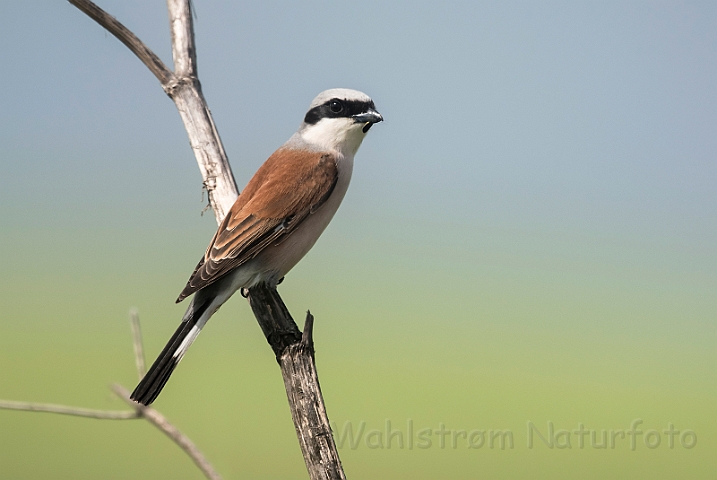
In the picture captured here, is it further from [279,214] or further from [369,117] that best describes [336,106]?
[279,214]

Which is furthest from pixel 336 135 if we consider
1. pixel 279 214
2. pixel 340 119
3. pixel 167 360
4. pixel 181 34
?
pixel 167 360

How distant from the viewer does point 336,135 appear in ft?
10.1

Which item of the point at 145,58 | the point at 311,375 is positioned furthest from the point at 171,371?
the point at 145,58

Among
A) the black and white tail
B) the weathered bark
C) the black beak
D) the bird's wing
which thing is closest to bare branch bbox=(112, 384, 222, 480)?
the weathered bark

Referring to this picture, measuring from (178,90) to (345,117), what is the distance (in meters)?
0.76

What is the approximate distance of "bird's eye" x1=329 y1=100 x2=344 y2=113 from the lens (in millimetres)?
3021

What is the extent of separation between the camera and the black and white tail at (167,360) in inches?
88.2

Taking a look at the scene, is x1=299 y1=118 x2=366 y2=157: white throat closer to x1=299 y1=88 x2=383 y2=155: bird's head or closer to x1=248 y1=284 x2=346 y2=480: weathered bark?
x1=299 y1=88 x2=383 y2=155: bird's head

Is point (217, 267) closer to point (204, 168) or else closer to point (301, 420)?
point (204, 168)

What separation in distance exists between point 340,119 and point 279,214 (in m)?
0.59

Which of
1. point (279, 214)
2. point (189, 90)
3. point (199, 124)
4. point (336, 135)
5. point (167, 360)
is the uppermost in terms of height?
point (189, 90)

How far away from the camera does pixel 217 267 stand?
2541 mm

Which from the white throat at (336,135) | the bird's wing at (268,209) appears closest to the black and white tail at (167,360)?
the bird's wing at (268,209)

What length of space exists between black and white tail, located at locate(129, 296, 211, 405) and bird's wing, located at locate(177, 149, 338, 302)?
0.41 feet
